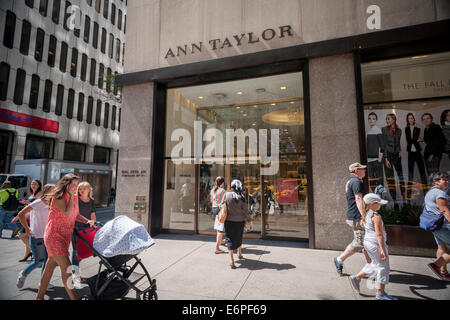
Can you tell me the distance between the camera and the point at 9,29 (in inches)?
729

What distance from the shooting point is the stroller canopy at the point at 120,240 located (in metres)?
3.08

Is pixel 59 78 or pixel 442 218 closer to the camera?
pixel 442 218

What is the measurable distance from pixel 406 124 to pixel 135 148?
9.21 meters

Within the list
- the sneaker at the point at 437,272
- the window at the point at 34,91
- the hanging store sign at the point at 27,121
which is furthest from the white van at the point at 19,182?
the sneaker at the point at 437,272

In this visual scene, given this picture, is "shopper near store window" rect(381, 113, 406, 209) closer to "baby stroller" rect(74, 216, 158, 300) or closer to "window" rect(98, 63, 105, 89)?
"baby stroller" rect(74, 216, 158, 300)

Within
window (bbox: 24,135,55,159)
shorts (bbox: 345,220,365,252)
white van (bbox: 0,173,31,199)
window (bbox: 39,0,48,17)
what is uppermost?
window (bbox: 39,0,48,17)

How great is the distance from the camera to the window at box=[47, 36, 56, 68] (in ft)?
71.8

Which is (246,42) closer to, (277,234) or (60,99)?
(277,234)

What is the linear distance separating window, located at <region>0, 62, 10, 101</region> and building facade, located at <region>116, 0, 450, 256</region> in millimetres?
16247

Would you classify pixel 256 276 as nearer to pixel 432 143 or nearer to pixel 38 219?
pixel 38 219

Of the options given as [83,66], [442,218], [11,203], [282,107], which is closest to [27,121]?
[83,66]

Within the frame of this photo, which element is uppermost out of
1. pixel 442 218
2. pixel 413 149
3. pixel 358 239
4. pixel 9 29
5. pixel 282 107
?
pixel 9 29

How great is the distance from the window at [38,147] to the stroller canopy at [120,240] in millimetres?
22732

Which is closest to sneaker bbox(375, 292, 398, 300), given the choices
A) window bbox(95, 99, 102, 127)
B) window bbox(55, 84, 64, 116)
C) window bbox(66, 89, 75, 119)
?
window bbox(55, 84, 64, 116)
